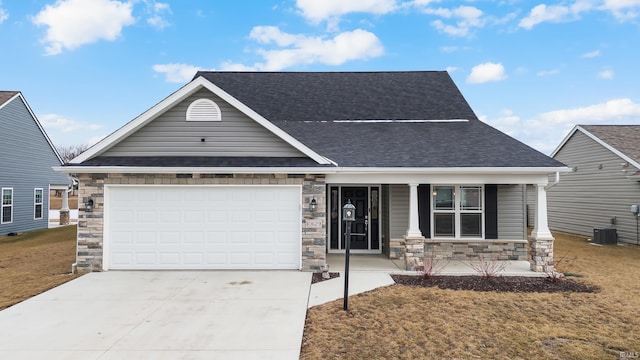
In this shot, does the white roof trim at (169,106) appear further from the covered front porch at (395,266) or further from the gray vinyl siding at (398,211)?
the covered front porch at (395,266)

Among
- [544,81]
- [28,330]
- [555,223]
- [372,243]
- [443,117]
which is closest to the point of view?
[28,330]

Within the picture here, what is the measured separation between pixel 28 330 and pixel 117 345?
1728 millimetres

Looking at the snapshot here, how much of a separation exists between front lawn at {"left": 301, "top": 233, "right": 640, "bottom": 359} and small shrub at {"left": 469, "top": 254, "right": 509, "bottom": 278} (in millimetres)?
1424

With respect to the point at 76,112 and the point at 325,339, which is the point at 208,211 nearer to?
the point at 325,339

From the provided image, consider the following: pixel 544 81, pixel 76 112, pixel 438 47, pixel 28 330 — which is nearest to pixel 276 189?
pixel 28 330

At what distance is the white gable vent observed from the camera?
918 cm

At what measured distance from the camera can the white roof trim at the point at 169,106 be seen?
8.95 meters

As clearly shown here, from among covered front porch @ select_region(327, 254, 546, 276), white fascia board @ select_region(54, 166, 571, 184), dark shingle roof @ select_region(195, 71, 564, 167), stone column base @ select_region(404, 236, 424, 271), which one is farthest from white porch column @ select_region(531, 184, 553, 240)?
stone column base @ select_region(404, 236, 424, 271)

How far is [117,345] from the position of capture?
4902 millimetres

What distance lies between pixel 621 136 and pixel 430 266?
1267 cm

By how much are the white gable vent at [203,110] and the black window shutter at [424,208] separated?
19.8 ft

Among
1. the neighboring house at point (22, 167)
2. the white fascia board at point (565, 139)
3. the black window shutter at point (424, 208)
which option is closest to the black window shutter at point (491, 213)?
the black window shutter at point (424, 208)

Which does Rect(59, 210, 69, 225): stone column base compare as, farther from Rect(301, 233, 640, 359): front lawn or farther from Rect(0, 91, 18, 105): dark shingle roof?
Rect(301, 233, 640, 359): front lawn

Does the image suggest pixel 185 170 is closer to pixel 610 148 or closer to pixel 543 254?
pixel 543 254
